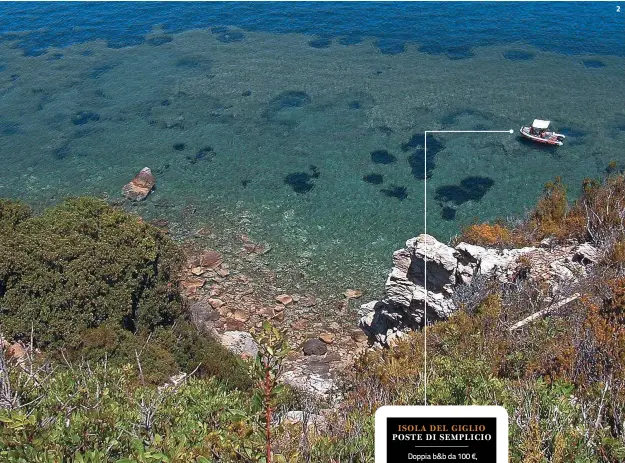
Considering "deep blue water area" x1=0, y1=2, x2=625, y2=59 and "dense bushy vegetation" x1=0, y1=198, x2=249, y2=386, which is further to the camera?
"deep blue water area" x1=0, y1=2, x2=625, y2=59

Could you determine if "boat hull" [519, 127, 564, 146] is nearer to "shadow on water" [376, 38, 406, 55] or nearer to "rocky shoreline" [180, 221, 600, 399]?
"rocky shoreline" [180, 221, 600, 399]

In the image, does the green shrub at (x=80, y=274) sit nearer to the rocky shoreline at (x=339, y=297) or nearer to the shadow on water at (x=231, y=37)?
the rocky shoreline at (x=339, y=297)

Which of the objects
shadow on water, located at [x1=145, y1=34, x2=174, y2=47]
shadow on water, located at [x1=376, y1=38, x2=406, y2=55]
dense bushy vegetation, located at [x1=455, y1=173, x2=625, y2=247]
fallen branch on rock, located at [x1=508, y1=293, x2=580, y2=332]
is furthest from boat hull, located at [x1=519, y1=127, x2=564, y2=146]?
shadow on water, located at [x1=145, y1=34, x2=174, y2=47]

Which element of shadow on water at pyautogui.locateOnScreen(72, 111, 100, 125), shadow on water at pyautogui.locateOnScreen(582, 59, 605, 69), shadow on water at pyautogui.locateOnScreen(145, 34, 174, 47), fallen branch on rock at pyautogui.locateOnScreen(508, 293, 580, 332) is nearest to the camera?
fallen branch on rock at pyautogui.locateOnScreen(508, 293, 580, 332)

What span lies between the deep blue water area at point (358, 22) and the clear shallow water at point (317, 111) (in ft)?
1.02

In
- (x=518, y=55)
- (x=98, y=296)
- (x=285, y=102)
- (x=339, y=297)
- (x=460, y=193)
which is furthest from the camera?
(x=518, y=55)

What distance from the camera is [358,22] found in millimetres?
59406

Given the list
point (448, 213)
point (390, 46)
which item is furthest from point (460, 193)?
point (390, 46)

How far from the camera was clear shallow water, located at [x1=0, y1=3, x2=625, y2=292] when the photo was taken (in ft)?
108

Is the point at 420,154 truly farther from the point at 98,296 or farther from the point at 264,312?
the point at 98,296

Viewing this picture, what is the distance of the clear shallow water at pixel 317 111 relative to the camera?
33.0m

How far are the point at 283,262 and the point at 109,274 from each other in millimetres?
10233

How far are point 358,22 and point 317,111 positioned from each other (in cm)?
2133

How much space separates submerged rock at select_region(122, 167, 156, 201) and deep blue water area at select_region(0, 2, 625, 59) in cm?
2707
